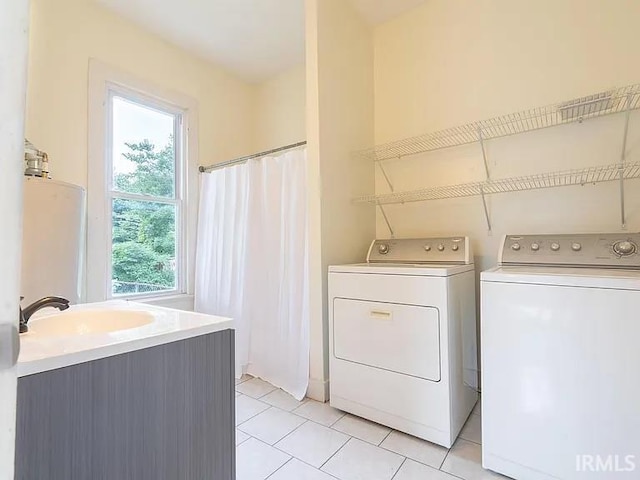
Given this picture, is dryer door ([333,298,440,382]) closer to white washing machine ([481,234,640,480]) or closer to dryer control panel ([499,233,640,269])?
white washing machine ([481,234,640,480])

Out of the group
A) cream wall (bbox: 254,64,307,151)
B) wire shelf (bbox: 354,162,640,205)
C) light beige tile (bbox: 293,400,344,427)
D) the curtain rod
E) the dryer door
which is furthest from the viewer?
cream wall (bbox: 254,64,307,151)

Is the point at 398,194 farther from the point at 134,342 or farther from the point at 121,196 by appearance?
the point at 121,196

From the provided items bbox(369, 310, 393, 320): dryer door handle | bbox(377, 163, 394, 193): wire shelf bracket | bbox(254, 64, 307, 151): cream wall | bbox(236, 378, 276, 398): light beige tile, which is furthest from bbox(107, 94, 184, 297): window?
bbox(369, 310, 393, 320): dryer door handle

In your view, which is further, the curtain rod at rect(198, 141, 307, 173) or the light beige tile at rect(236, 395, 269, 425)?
the curtain rod at rect(198, 141, 307, 173)

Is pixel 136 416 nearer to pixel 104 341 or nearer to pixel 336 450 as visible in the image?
pixel 104 341

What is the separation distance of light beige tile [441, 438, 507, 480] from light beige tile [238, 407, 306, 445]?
77 centimetres

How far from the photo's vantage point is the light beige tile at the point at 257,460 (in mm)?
1398

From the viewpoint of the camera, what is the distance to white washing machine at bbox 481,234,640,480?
44.6 inches

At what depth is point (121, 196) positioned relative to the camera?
2475 mm

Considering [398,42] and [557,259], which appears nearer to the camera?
[557,259]

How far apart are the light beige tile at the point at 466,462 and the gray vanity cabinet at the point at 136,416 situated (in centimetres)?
99

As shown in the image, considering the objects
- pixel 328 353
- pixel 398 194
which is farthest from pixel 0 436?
pixel 398 194

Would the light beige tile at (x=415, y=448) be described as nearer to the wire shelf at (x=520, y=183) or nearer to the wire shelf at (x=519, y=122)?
the wire shelf at (x=520, y=183)

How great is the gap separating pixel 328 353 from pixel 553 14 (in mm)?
2412
